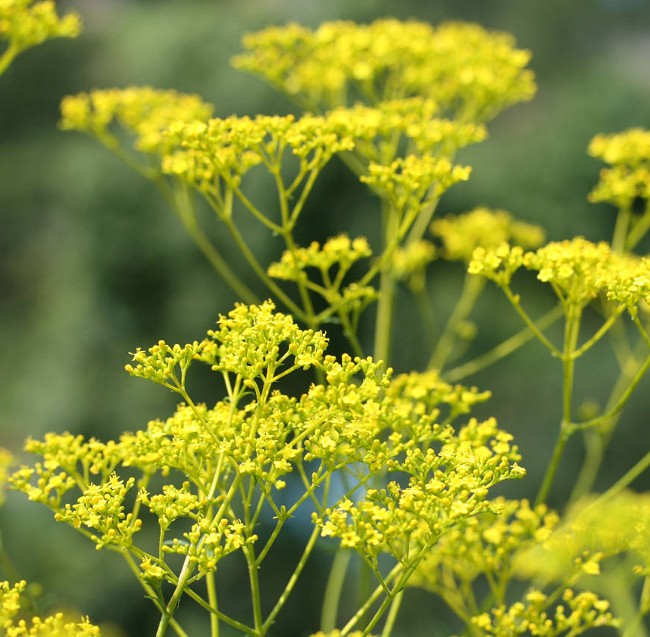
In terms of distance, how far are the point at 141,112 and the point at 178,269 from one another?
32.5 feet

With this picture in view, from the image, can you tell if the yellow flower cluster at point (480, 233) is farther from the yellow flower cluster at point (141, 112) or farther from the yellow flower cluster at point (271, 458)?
the yellow flower cluster at point (271, 458)

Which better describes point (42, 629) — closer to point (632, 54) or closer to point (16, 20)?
point (16, 20)

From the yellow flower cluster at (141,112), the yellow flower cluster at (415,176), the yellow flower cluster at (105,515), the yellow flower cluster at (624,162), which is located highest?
the yellow flower cluster at (141,112)

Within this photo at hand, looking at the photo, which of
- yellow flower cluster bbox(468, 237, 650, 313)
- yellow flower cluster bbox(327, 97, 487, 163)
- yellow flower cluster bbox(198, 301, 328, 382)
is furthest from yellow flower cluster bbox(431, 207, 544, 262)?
yellow flower cluster bbox(198, 301, 328, 382)

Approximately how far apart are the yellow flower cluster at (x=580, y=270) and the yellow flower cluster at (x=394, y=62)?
1.18m

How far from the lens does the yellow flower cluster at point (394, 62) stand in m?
3.17

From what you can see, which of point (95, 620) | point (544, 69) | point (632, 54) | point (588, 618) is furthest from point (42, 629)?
point (632, 54)

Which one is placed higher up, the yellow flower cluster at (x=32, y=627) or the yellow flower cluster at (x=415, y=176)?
the yellow flower cluster at (x=415, y=176)

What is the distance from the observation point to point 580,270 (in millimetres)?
2094

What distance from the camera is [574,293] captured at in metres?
2.12

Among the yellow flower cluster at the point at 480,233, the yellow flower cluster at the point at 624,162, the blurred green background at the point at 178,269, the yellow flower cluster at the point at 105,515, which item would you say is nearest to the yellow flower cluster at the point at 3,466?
the yellow flower cluster at the point at 105,515

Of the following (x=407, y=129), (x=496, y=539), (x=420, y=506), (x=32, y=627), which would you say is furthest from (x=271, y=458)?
(x=407, y=129)

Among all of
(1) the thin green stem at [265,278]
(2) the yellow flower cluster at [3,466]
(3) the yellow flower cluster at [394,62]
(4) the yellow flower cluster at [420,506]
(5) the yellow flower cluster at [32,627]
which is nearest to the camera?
(5) the yellow flower cluster at [32,627]

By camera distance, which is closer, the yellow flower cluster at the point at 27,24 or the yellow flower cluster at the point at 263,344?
the yellow flower cluster at the point at 263,344
